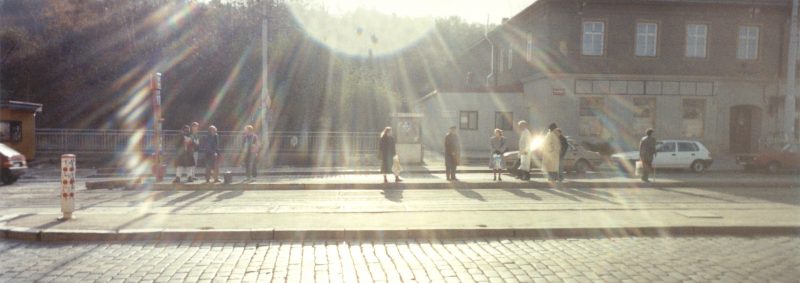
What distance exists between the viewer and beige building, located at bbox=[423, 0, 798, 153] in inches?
1138

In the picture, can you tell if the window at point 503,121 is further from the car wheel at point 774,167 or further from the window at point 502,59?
the car wheel at point 774,167

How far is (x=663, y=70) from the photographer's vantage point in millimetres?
29484

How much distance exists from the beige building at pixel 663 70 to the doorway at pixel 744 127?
0.05 metres

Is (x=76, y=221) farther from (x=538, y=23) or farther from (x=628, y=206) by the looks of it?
(x=538, y=23)

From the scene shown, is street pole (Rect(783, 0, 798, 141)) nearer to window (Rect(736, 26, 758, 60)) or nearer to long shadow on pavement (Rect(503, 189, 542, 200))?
window (Rect(736, 26, 758, 60))

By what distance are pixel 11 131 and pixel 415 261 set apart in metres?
24.0

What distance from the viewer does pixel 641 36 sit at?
29484 mm

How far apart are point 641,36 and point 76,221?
2808 cm

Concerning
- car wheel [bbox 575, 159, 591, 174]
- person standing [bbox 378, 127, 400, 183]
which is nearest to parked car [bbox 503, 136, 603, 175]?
car wheel [bbox 575, 159, 591, 174]

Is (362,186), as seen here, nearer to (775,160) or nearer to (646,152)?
(646,152)

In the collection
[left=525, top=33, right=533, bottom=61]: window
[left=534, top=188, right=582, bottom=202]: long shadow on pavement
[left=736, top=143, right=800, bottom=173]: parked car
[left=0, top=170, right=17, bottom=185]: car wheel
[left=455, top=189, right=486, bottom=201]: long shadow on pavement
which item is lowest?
[left=0, top=170, right=17, bottom=185]: car wheel

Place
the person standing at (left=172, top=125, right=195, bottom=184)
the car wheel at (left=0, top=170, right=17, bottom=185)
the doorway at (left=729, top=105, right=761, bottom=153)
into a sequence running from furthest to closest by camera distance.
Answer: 1. the doorway at (left=729, top=105, right=761, bottom=153)
2. the car wheel at (left=0, top=170, right=17, bottom=185)
3. the person standing at (left=172, top=125, right=195, bottom=184)

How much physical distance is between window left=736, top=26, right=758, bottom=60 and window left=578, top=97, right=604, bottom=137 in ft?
27.3

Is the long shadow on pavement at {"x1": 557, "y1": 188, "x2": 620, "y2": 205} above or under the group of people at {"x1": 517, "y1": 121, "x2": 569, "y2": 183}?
under
